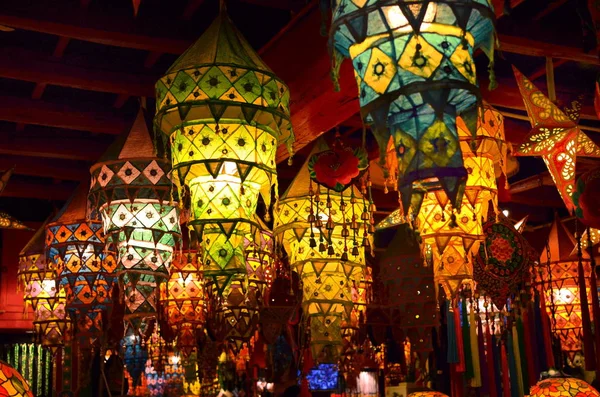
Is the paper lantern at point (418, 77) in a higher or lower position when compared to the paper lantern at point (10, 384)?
higher

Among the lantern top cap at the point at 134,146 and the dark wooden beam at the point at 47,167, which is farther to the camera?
the dark wooden beam at the point at 47,167

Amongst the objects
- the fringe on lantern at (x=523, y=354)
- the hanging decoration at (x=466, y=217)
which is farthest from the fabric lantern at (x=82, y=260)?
the fringe on lantern at (x=523, y=354)

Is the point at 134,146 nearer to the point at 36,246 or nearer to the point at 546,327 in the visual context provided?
the point at 36,246

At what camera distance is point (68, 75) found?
417 cm

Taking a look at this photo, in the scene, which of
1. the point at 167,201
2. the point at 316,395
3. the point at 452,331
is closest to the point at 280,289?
the point at 452,331

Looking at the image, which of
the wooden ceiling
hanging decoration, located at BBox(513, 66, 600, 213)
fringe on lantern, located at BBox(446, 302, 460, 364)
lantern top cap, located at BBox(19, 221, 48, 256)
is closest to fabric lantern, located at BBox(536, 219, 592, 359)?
fringe on lantern, located at BBox(446, 302, 460, 364)

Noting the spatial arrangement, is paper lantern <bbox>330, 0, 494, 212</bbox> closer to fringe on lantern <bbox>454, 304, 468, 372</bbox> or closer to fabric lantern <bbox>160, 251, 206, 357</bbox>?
fabric lantern <bbox>160, 251, 206, 357</bbox>

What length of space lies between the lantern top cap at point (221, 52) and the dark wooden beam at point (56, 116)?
1947 mm

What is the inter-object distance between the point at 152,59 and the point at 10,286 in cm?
400

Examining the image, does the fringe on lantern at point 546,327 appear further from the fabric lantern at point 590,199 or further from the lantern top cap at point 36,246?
the fabric lantern at point 590,199

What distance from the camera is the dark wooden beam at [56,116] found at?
462 cm

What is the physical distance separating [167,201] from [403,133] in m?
2.48

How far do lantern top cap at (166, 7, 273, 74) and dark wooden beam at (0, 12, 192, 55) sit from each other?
105cm

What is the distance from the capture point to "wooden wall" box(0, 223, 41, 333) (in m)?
7.30
